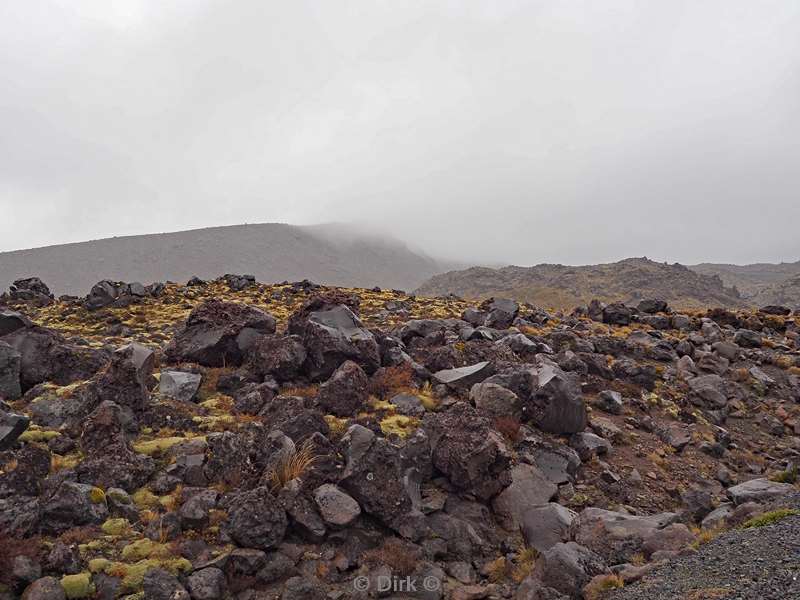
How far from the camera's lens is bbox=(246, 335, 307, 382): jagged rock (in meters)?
15.5

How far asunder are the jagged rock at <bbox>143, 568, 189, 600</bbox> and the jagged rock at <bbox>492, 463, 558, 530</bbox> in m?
6.39

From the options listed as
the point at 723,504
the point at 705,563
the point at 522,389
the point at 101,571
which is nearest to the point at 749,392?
the point at 723,504

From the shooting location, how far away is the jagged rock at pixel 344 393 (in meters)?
13.5

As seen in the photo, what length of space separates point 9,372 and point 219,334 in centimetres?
566

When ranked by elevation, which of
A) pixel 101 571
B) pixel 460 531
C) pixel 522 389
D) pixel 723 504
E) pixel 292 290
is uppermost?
pixel 292 290

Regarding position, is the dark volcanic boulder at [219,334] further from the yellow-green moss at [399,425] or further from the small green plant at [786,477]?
the small green plant at [786,477]

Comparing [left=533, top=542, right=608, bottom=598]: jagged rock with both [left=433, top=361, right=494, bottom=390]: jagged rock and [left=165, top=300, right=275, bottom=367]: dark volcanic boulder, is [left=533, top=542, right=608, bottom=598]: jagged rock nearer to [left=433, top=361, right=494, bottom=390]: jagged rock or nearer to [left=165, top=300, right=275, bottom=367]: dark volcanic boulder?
[left=433, top=361, right=494, bottom=390]: jagged rock

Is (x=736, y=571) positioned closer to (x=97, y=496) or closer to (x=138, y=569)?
(x=138, y=569)

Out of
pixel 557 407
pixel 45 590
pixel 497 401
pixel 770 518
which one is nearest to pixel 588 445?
pixel 557 407

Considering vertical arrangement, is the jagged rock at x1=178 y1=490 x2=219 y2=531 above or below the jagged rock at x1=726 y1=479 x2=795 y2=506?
above

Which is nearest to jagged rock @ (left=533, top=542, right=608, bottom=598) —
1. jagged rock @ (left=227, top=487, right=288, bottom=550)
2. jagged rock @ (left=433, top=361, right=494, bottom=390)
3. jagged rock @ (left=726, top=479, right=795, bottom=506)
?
jagged rock @ (left=227, top=487, right=288, bottom=550)

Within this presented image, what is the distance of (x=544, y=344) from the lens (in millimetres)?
21688

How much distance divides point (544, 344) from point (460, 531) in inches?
503

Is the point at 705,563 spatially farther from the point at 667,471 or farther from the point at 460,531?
the point at 667,471
